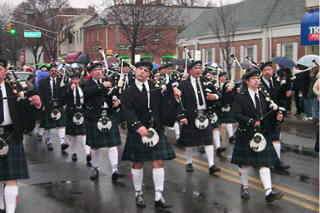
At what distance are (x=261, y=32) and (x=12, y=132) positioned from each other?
77.2 ft

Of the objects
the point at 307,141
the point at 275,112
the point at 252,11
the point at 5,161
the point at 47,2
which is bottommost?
the point at 307,141

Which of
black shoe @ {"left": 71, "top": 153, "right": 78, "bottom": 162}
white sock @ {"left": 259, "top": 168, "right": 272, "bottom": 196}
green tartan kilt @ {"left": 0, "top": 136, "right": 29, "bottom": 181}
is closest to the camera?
green tartan kilt @ {"left": 0, "top": 136, "right": 29, "bottom": 181}

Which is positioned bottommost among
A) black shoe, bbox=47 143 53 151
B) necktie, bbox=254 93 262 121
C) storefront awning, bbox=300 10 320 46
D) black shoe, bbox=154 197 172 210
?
black shoe, bbox=47 143 53 151

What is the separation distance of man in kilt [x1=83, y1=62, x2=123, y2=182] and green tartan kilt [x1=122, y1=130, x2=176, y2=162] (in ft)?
4.75

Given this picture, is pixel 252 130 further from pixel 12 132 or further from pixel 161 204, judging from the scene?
pixel 12 132

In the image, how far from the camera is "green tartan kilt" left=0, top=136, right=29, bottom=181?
16.6ft

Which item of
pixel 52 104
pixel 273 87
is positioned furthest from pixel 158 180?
pixel 52 104

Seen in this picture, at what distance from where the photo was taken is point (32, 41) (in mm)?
54594

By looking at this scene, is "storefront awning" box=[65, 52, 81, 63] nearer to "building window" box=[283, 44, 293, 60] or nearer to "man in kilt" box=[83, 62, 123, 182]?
"building window" box=[283, 44, 293, 60]

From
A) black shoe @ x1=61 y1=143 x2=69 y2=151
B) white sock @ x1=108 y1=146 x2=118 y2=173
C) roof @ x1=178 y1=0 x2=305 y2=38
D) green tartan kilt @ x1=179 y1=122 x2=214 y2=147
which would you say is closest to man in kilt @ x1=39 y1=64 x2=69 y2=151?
black shoe @ x1=61 y1=143 x2=69 y2=151

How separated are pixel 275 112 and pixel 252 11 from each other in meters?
24.4

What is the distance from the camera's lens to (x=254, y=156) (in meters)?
5.88

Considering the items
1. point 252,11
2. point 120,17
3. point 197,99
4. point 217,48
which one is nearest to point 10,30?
point 120,17

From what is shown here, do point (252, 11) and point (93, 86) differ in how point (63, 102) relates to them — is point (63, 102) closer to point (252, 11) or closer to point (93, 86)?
point (93, 86)
